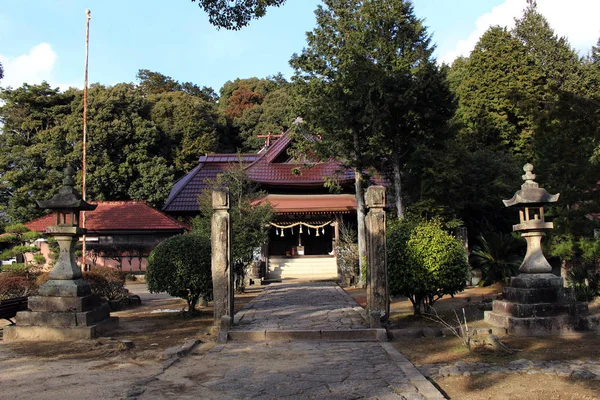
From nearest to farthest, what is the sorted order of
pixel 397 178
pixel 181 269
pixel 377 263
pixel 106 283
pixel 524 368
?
pixel 524 368, pixel 377 263, pixel 181 269, pixel 106 283, pixel 397 178

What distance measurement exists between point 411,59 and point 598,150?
670cm

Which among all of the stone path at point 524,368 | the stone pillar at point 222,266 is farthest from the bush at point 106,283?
the stone path at point 524,368

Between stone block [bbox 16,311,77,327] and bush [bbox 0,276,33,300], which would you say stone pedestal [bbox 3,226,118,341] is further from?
bush [bbox 0,276,33,300]

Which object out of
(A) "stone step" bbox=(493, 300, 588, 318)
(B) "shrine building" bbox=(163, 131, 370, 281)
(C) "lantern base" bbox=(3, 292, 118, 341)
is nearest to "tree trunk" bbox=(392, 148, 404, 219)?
(B) "shrine building" bbox=(163, 131, 370, 281)

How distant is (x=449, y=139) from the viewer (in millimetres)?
16703

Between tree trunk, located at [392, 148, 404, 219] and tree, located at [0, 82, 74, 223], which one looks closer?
tree trunk, located at [392, 148, 404, 219]

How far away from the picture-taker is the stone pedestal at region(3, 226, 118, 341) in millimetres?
8289

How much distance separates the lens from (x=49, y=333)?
8.27 metres

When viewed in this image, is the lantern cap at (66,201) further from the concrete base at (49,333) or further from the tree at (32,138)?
the tree at (32,138)

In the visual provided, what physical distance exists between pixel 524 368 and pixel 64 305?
7.45 meters

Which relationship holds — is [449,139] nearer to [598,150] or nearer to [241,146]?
[598,150]

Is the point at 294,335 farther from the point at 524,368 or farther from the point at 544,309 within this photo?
the point at 544,309

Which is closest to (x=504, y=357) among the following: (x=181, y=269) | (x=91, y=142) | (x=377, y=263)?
(x=377, y=263)

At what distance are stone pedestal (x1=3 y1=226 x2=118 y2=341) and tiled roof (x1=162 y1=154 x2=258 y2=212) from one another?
56.6 ft
